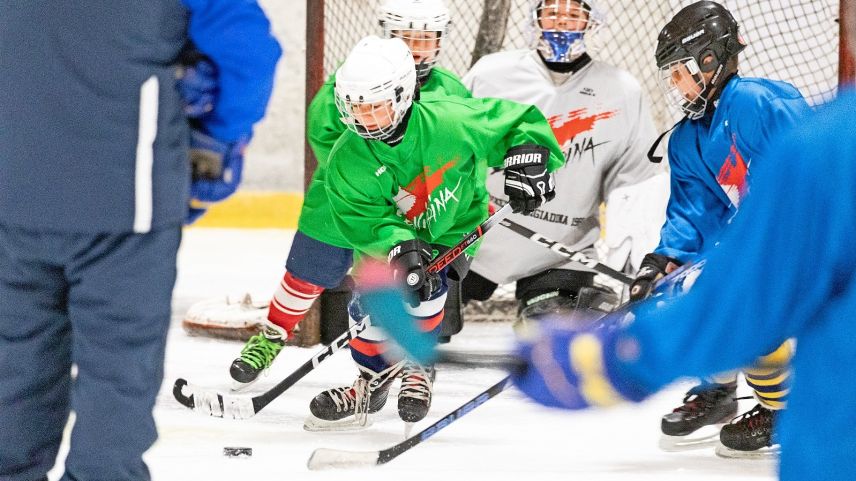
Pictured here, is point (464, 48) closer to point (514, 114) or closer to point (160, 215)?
point (514, 114)

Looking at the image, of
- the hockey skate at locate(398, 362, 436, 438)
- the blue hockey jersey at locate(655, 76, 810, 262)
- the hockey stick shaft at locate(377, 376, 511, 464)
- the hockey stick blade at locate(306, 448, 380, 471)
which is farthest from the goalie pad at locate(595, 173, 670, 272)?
the hockey stick blade at locate(306, 448, 380, 471)

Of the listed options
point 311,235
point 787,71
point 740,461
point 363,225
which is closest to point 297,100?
point 787,71

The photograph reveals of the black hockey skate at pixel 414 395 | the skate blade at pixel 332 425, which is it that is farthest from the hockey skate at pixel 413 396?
the skate blade at pixel 332 425

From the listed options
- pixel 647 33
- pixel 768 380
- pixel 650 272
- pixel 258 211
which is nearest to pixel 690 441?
pixel 768 380

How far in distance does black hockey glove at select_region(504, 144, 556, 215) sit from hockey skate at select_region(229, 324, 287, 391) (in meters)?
0.79

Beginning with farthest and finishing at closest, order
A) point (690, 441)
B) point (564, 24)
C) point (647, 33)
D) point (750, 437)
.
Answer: point (647, 33), point (564, 24), point (690, 441), point (750, 437)

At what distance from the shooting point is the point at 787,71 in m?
4.00

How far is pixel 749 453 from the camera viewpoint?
2.44m

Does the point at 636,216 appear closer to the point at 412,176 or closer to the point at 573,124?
the point at 573,124

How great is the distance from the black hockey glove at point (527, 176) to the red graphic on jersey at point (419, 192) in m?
0.13

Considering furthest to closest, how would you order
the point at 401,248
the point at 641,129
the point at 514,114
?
the point at 641,129 → the point at 514,114 → the point at 401,248

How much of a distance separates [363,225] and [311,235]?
0.41 meters

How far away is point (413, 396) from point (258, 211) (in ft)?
10.4

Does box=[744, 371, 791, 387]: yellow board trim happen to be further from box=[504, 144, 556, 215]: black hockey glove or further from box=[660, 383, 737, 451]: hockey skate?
box=[504, 144, 556, 215]: black hockey glove
